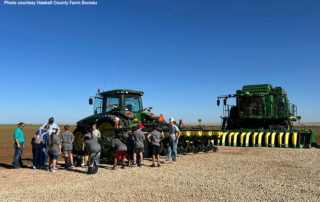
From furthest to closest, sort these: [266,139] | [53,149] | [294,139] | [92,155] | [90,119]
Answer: [266,139] < [294,139] < [90,119] < [53,149] < [92,155]

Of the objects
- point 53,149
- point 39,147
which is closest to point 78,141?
point 39,147

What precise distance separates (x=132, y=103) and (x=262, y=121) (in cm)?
994

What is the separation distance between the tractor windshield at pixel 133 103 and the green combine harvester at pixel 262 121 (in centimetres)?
596

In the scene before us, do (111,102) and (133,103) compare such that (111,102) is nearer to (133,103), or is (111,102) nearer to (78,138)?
(133,103)

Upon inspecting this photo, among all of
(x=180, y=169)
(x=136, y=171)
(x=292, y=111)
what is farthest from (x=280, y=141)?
(x=136, y=171)

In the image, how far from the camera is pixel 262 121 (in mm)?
18438

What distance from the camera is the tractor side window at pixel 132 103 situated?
1267cm

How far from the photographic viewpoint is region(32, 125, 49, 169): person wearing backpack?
9.12 m

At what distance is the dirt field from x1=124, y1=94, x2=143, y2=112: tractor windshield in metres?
3.95

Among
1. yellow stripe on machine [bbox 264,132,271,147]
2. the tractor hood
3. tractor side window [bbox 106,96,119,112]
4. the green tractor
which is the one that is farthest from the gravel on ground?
yellow stripe on machine [bbox 264,132,271,147]

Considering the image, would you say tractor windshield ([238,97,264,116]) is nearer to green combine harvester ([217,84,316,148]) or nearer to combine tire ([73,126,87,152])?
green combine harvester ([217,84,316,148])

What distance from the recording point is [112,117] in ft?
36.9

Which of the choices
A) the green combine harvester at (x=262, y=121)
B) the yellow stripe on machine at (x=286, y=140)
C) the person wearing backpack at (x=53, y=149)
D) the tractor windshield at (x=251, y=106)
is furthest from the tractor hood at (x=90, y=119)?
the tractor windshield at (x=251, y=106)

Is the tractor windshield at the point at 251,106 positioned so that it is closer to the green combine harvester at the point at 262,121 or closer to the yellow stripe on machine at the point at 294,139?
the green combine harvester at the point at 262,121
